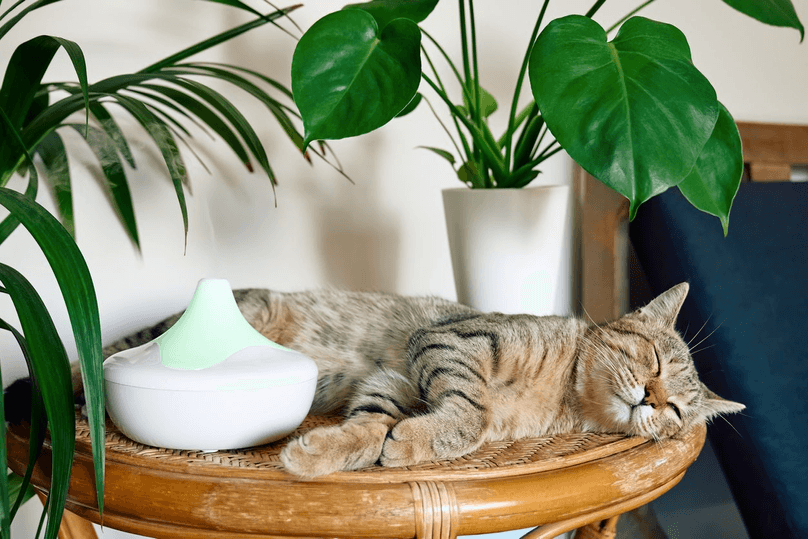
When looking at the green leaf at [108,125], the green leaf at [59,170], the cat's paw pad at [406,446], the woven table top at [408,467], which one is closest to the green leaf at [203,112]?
the green leaf at [108,125]

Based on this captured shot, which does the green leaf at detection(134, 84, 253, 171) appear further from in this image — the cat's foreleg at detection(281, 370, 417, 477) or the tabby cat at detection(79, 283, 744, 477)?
the cat's foreleg at detection(281, 370, 417, 477)

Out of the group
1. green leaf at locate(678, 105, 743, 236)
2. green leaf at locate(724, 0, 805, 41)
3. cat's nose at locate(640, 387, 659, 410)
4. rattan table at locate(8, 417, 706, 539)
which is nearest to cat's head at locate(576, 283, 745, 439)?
cat's nose at locate(640, 387, 659, 410)

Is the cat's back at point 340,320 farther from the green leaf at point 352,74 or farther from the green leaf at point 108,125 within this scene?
the green leaf at point 352,74

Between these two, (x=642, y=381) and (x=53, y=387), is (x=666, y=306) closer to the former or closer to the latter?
(x=642, y=381)

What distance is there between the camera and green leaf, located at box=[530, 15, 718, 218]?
0.55 m

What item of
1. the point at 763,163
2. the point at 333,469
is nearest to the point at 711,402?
the point at 333,469

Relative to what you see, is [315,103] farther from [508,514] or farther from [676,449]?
[676,449]

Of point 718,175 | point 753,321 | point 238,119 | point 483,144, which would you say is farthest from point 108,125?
point 753,321

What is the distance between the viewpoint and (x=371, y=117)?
0.61 meters

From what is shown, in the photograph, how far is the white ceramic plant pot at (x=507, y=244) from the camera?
955 mm

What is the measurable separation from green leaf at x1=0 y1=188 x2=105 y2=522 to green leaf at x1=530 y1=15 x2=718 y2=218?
0.41m

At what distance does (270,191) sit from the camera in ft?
3.98

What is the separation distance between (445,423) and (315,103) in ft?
1.17

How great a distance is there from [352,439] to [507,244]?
457 mm
